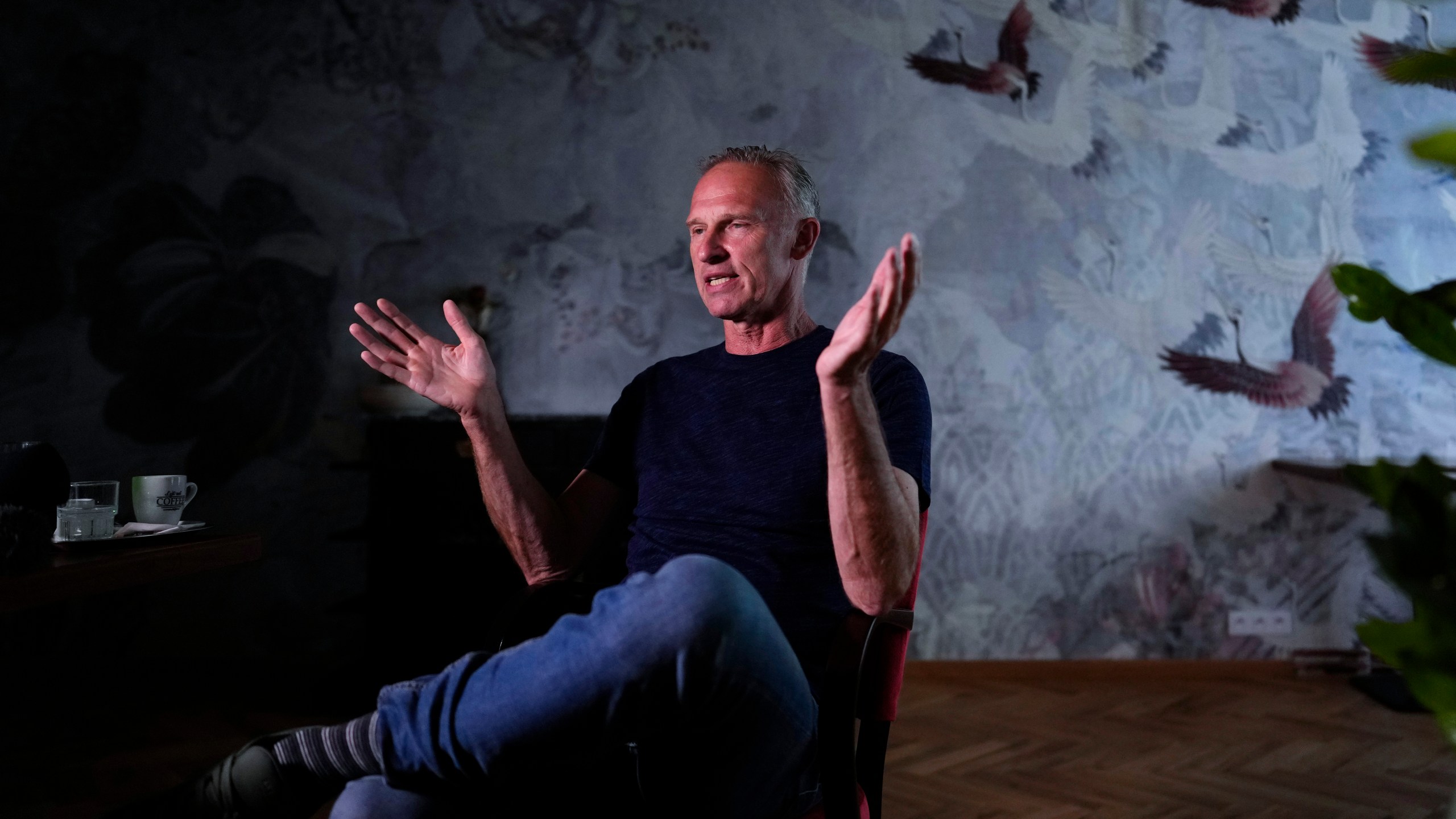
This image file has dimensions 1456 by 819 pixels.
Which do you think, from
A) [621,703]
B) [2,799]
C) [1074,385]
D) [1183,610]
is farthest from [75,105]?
[1183,610]

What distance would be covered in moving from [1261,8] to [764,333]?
9.79 ft

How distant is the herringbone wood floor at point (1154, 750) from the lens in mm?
2400

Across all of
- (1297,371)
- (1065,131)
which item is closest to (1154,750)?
(1297,371)

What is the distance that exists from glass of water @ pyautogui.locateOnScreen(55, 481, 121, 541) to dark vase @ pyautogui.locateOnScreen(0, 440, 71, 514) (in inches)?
0.9

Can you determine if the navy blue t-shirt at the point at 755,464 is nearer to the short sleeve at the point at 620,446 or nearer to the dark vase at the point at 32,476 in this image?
the short sleeve at the point at 620,446

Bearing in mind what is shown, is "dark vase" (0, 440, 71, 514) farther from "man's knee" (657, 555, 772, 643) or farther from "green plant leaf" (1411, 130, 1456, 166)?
"green plant leaf" (1411, 130, 1456, 166)

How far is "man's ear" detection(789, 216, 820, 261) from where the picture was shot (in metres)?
1.85

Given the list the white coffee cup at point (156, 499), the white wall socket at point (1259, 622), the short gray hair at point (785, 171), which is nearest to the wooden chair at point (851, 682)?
the white coffee cup at point (156, 499)

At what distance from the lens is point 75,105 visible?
11.0ft

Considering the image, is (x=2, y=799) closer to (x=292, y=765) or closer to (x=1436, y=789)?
(x=292, y=765)

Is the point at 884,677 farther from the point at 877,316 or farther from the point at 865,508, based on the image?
the point at 877,316

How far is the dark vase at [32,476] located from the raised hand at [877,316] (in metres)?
1.03

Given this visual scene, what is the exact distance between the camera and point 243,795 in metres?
1.08

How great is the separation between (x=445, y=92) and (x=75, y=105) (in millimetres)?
1242
